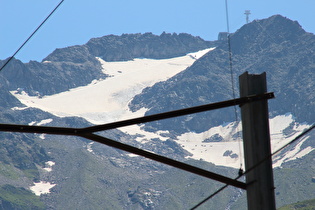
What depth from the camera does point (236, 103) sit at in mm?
8688

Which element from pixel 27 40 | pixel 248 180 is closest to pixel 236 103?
pixel 248 180

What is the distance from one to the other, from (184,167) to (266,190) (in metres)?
1.09

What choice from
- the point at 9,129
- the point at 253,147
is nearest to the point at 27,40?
the point at 9,129

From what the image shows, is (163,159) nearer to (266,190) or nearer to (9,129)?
(266,190)

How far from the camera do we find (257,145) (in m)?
8.58

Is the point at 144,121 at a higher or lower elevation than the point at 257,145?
higher

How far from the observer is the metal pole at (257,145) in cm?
856

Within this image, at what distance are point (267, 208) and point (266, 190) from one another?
0.27 metres

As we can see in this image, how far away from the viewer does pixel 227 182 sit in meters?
8.88

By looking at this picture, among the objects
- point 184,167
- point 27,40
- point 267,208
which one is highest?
point 27,40

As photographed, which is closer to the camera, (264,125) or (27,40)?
(264,125)

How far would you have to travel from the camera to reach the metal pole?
337 inches

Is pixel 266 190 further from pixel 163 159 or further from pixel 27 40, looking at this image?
pixel 27 40

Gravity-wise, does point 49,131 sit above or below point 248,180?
above
